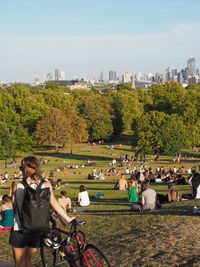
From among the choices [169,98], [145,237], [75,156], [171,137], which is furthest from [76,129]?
[145,237]

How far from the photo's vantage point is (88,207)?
15820 mm

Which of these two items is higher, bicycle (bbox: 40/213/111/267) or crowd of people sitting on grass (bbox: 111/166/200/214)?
bicycle (bbox: 40/213/111/267)

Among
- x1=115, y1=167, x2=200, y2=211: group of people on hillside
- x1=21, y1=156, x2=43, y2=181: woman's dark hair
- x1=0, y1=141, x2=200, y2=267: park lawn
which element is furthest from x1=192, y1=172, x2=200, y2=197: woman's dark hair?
x1=21, y1=156, x2=43, y2=181: woman's dark hair

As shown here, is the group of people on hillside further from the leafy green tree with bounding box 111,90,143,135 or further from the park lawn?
the leafy green tree with bounding box 111,90,143,135

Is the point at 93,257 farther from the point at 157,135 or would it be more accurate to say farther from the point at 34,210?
the point at 157,135

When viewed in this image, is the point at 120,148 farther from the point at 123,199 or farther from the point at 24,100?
the point at 123,199

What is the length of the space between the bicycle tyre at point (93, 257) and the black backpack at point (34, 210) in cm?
80

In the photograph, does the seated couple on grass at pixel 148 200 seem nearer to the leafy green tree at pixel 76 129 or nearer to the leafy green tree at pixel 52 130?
the leafy green tree at pixel 52 130

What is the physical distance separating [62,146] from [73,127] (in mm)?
7623

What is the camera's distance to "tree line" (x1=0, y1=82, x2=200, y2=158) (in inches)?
2186

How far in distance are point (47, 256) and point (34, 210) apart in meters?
1.62

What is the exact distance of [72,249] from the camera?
6344 millimetres

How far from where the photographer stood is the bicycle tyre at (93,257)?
19.3 feet

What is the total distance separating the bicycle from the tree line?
46538 mm
